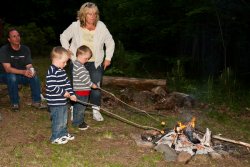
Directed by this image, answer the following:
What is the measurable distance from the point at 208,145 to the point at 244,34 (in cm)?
702

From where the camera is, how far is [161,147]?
6.32 metres

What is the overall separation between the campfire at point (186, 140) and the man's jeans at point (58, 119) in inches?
65.0

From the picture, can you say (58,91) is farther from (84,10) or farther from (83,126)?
(84,10)

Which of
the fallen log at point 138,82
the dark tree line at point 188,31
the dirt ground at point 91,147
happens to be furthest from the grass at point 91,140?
the dark tree line at point 188,31

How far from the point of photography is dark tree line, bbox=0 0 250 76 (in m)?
12.1

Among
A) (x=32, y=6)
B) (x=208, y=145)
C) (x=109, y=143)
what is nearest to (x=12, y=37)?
(x=109, y=143)

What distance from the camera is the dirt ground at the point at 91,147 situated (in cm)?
586

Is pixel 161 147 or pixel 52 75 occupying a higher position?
pixel 52 75

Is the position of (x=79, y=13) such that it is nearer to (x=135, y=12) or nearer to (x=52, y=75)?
(x=52, y=75)

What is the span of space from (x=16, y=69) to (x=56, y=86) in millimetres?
2745

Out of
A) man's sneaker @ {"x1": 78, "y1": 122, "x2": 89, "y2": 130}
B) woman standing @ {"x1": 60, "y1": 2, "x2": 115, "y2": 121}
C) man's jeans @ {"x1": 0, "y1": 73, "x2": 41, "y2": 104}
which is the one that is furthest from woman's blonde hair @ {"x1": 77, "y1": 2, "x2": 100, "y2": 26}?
man's jeans @ {"x1": 0, "y1": 73, "x2": 41, "y2": 104}

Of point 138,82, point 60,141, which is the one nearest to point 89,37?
point 60,141

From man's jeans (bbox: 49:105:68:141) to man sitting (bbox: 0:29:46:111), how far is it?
233cm

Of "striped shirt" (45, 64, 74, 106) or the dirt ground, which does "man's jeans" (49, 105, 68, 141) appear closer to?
"striped shirt" (45, 64, 74, 106)
